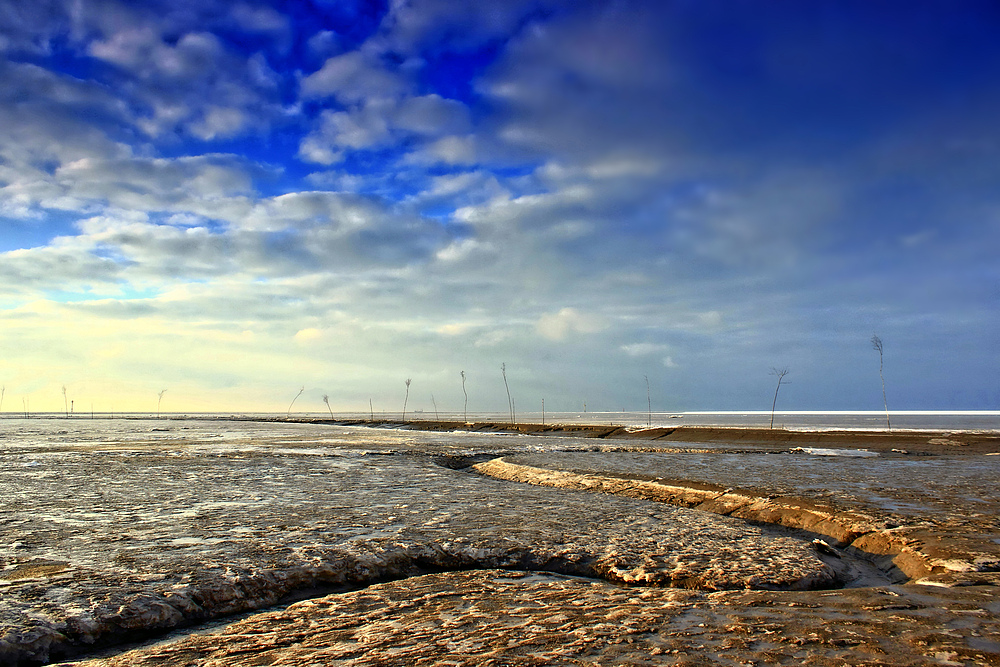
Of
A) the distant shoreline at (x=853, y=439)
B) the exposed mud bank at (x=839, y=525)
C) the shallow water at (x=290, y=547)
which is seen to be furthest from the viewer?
the distant shoreline at (x=853, y=439)

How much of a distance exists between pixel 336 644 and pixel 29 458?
1436 cm

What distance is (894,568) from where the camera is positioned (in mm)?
3939

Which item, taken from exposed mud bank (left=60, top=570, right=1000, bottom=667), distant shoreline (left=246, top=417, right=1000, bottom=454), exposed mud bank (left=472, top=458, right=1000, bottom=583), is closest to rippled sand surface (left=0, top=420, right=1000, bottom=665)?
exposed mud bank (left=60, top=570, right=1000, bottom=667)

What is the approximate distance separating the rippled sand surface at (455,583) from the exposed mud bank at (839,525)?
19 centimetres

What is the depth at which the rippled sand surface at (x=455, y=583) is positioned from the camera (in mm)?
2180

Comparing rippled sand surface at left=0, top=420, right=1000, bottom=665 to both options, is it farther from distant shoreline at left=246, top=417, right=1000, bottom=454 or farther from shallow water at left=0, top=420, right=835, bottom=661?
distant shoreline at left=246, top=417, right=1000, bottom=454

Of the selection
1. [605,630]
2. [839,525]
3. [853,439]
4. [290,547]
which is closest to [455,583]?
[605,630]

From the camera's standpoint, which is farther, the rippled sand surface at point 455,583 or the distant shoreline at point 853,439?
the distant shoreline at point 853,439

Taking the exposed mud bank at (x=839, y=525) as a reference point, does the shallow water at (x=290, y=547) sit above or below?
above

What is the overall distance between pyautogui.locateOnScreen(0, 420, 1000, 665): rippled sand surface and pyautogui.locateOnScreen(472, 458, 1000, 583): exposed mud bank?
189 mm

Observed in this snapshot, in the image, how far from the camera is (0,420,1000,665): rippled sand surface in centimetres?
218

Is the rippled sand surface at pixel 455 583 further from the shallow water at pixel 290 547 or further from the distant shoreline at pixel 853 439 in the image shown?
the distant shoreline at pixel 853 439

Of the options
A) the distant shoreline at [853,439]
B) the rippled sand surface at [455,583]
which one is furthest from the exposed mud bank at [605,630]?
the distant shoreline at [853,439]

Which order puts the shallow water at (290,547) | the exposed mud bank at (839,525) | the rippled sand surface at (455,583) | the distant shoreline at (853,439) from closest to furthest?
the rippled sand surface at (455,583) < the shallow water at (290,547) < the exposed mud bank at (839,525) < the distant shoreline at (853,439)
